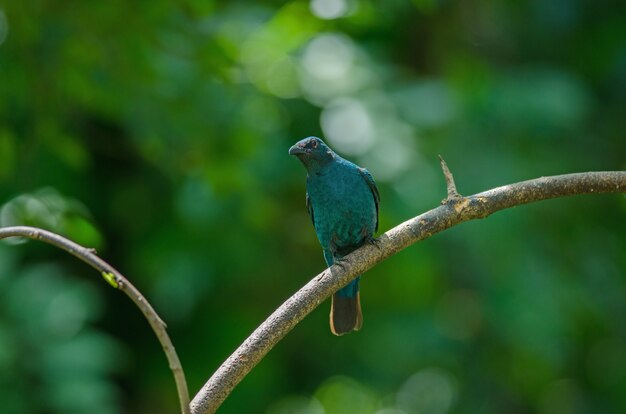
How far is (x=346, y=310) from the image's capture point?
4551 millimetres

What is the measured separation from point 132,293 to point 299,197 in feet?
15.4

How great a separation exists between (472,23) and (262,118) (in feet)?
9.84

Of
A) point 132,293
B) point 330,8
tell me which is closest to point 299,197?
point 330,8

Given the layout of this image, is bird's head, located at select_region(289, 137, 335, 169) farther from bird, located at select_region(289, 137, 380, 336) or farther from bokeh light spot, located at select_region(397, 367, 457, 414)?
bokeh light spot, located at select_region(397, 367, 457, 414)

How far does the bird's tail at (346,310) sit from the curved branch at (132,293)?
2289 mm

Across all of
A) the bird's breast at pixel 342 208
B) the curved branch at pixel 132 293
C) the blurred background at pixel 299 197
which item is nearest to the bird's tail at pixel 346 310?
the bird's breast at pixel 342 208

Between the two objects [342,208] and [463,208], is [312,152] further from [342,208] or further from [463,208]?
[463,208]

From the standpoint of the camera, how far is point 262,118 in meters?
5.97

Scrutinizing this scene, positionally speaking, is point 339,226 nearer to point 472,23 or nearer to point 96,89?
point 96,89

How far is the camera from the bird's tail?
4488mm

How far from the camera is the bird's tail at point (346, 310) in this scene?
177 inches

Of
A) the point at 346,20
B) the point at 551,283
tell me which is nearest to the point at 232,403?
the point at 551,283

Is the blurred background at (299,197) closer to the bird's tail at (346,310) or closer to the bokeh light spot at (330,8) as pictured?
the bokeh light spot at (330,8)

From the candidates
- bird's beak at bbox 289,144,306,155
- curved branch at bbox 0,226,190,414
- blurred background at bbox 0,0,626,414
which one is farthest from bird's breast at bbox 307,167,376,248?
curved branch at bbox 0,226,190,414
